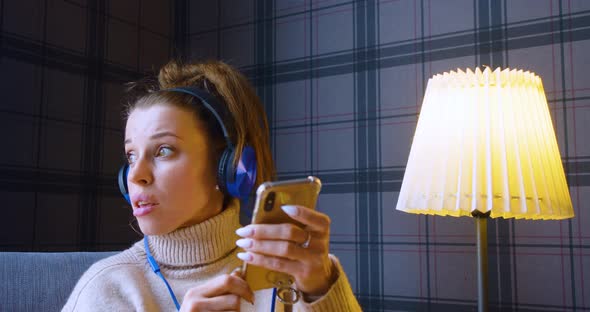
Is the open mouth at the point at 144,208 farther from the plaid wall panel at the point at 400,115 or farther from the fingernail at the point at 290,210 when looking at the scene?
the plaid wall panel at the point at 400,115

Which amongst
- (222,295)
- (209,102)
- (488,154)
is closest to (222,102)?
(209,102)

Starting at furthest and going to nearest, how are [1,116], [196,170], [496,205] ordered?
[1,116]
[496,205]
[196,170]

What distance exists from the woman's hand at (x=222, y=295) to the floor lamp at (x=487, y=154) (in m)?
0.58

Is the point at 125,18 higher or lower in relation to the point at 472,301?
higher

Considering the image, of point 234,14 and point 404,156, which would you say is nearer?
point 404,156

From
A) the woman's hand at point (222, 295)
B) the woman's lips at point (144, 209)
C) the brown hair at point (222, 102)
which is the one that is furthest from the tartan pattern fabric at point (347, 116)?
the woman's hand at point (222, 295)

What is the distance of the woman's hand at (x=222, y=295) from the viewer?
0.68 meters

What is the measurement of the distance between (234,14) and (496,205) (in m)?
1.26

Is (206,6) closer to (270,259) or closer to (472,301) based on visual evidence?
(472,301)

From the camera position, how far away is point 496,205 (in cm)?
113

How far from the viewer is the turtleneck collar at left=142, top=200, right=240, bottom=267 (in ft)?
3.21

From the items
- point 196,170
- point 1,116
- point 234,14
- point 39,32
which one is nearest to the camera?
point 196,170

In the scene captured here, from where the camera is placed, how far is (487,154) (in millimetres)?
1148

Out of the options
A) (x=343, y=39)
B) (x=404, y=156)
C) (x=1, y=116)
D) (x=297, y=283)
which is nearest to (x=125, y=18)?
(x=1, y=116)
